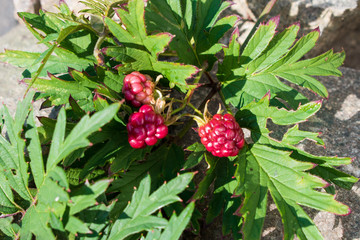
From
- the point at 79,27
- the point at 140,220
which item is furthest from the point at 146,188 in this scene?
the point at 79,27

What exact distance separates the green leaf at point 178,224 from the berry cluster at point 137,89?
0.42 meters

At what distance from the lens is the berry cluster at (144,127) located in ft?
3.95

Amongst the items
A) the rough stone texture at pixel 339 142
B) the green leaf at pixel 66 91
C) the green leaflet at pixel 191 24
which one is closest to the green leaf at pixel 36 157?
the green leaf at pixel 66 91

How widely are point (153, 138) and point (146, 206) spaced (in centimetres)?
24

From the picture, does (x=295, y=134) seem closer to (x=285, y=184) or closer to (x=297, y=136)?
(x=297, y=136)

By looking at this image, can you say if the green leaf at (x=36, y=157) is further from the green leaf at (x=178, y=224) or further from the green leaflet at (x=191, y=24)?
the green leaflet at (x=191, y=24)

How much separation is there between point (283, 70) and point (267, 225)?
0.61m

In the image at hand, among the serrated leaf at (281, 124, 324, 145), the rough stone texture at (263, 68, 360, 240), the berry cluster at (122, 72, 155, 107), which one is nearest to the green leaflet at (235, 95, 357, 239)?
the serrated leaf at (281, 124, 324, 145)

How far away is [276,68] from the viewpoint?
1.42 metres

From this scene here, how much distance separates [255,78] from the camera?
4.69 feet

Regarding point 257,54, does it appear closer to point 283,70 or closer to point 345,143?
point 283,70

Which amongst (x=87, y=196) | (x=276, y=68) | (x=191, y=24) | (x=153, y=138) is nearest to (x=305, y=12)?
(x=276, y=68)

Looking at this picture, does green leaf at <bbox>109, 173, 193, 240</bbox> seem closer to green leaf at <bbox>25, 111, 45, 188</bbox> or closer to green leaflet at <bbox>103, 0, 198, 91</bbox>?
green leaf at <bbox>25, 111, 45, 188</bbox>

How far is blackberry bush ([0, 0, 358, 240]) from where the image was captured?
109cm
